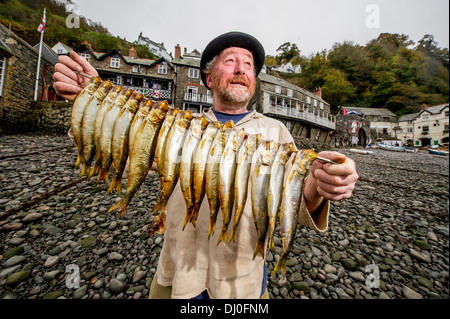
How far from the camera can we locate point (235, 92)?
252 cm

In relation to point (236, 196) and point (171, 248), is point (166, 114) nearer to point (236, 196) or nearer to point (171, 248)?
point (236, 196)

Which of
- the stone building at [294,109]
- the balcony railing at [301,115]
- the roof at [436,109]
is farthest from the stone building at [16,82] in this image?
the roof at [436,109]

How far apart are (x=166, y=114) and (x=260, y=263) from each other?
77.8 inches

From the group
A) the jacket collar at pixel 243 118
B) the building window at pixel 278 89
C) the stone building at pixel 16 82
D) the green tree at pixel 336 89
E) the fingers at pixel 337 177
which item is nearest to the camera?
the fingers at pixel 337 177

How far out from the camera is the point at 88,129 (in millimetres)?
1687

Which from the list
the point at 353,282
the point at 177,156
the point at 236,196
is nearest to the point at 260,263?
the point at 236,196

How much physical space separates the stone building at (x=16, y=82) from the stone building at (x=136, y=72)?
653 inches

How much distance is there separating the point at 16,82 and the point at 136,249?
1955 cm

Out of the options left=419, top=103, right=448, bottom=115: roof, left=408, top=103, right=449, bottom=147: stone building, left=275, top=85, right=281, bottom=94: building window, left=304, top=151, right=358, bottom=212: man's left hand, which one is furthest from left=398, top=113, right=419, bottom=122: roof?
left=304, top=151, right=358, bottom=212: man's left hand

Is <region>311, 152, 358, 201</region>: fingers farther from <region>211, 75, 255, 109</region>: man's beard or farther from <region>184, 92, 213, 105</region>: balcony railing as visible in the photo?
<region>184, 92, 213, 105</region>: balcony railing

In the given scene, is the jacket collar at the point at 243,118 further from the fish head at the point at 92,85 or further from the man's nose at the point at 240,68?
the fish head at the point at 92,85

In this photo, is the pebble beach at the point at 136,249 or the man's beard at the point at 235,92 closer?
the man's beard at the point at 235,92

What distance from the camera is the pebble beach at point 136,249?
131 inches

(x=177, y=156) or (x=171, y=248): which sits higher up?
(x=177, y=156)
